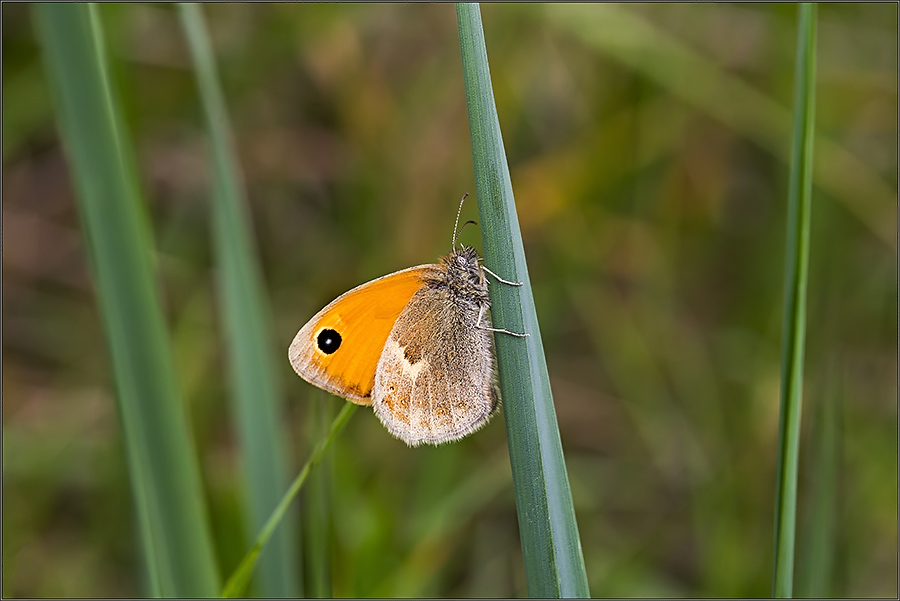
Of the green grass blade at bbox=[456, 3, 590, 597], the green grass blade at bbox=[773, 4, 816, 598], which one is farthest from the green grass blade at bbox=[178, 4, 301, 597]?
the green grass blade at bbox=[773, 4, 816, 598]

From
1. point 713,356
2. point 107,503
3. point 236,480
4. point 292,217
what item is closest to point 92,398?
point 107,503

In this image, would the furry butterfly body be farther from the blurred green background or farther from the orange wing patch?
the blurred green background

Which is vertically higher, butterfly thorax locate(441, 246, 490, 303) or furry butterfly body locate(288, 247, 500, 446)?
butterfly thorax locate(441, 246, 490, 303)

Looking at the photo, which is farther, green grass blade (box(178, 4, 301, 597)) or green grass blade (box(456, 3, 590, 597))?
green grass blade (box(178, 4, 301, 597))

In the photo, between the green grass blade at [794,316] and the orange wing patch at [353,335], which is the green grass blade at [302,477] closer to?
the orange wing patch at [353,335]

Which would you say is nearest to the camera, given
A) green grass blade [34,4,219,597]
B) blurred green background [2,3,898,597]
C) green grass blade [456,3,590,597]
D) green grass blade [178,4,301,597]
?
green grass blade [456,3,590,597]

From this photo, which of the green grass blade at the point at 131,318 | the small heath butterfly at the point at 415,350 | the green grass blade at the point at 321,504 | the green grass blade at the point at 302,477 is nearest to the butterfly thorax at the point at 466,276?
the small heath butterfly at the point at 415,350
